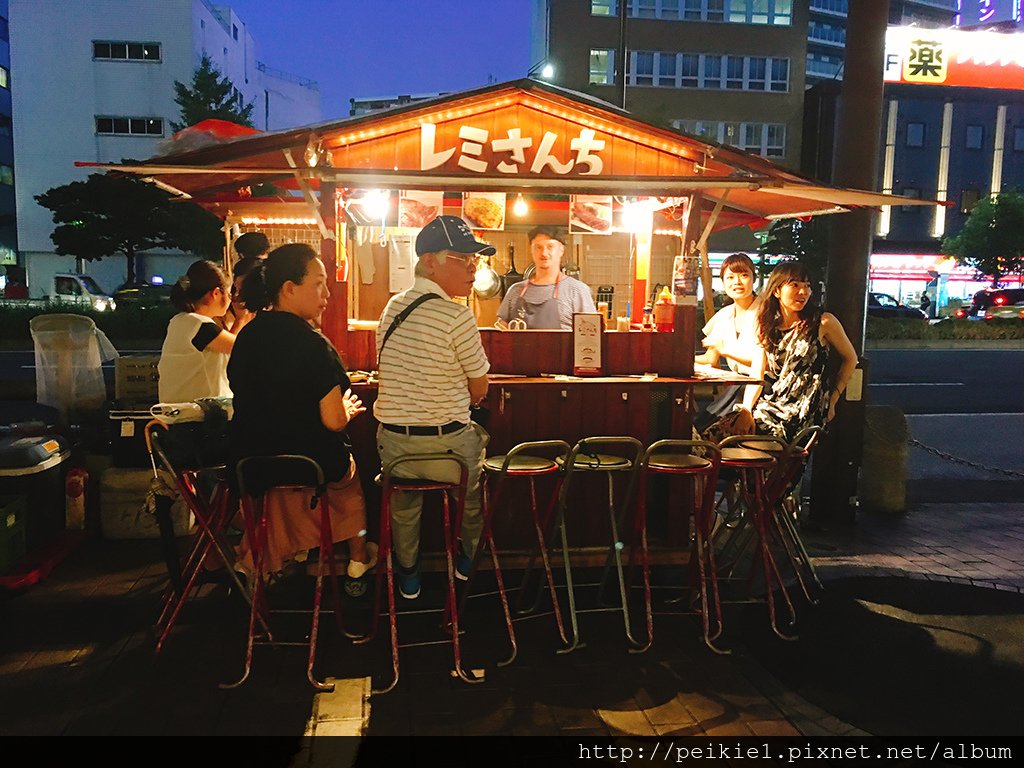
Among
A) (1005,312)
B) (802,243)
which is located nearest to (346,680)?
Answer: (802,243)

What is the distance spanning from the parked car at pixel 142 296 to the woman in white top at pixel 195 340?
62.3 feet

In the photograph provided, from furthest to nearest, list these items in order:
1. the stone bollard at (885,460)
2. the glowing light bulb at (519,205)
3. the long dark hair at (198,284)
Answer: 1. the stone bollard at (885,460)
2. the glowing light bulb at (519,205)
3. the long dark hair at (198,284)

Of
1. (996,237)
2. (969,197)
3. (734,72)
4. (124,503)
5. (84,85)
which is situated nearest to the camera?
(124,503)

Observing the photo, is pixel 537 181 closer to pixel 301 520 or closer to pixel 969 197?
pixel 301 520

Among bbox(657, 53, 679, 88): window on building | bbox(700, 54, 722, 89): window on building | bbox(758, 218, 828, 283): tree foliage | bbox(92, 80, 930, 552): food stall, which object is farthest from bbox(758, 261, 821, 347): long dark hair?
bbox(700, 54, 722, 89): window on building

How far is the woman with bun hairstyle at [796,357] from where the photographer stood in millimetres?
5617

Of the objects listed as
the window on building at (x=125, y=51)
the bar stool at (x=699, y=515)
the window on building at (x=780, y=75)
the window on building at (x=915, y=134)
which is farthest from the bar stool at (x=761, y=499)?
the window on building at (x=915, y=134)

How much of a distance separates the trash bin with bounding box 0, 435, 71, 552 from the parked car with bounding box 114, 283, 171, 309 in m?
17.9

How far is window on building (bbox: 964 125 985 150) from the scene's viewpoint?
3962cm

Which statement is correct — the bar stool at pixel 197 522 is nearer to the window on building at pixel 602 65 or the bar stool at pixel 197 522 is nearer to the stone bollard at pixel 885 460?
the stone bollard at pixel 885 460

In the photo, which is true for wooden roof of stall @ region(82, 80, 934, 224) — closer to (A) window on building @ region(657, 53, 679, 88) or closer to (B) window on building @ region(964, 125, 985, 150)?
(A) window on building @ region(657, 53, 679, 88)

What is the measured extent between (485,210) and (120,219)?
2367 cm

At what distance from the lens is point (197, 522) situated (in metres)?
4.68

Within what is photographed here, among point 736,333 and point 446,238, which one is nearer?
point 446,238
